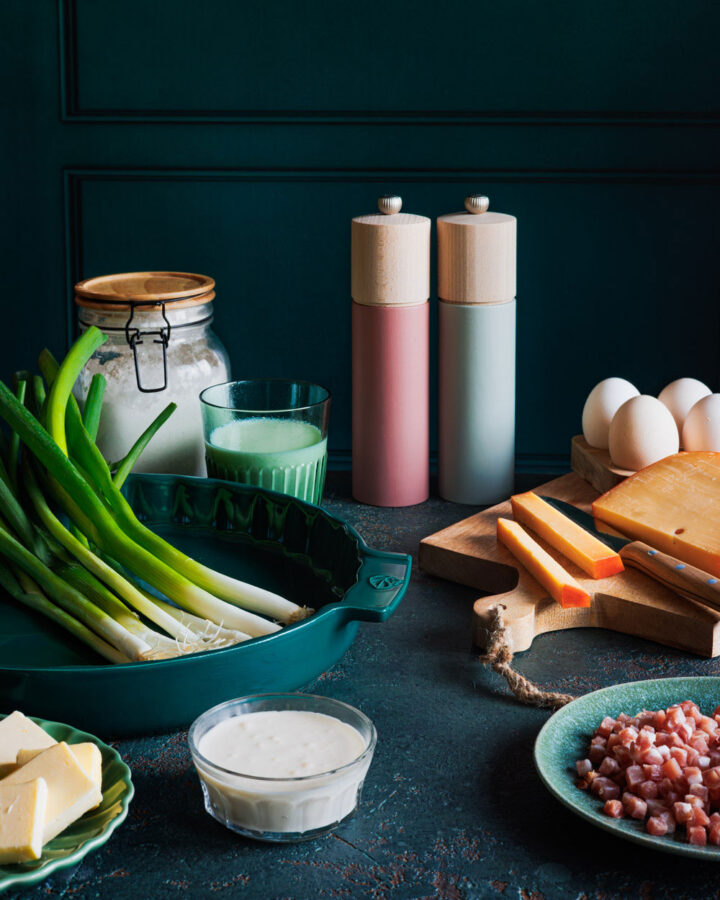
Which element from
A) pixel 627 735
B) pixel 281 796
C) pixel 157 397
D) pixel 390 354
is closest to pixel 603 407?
pixel 390 354

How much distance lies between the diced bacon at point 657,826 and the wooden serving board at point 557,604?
36 centimetres

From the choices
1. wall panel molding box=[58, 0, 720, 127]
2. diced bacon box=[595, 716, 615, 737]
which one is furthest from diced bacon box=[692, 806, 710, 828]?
wall panel molding box=[58, 0, 720, 127]

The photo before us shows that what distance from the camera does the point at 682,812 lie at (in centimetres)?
78

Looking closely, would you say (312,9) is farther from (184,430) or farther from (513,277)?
(184,430)

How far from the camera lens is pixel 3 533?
1135mm

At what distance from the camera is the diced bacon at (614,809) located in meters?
0.80

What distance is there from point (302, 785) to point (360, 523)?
76cm

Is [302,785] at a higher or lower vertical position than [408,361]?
lower

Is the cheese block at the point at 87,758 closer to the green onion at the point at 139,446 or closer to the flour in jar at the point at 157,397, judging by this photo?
the green onion at the point at 139,446

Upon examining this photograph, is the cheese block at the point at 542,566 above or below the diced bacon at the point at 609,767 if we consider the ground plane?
above

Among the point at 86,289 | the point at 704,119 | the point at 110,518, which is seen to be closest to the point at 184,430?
the point at 86,289

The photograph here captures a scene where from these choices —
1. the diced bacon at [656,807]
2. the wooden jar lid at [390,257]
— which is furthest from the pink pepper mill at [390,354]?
the diced bacon at [656,807]

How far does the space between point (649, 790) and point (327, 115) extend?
136 centimetres

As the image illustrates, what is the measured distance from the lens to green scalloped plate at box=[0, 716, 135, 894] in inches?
27.9
